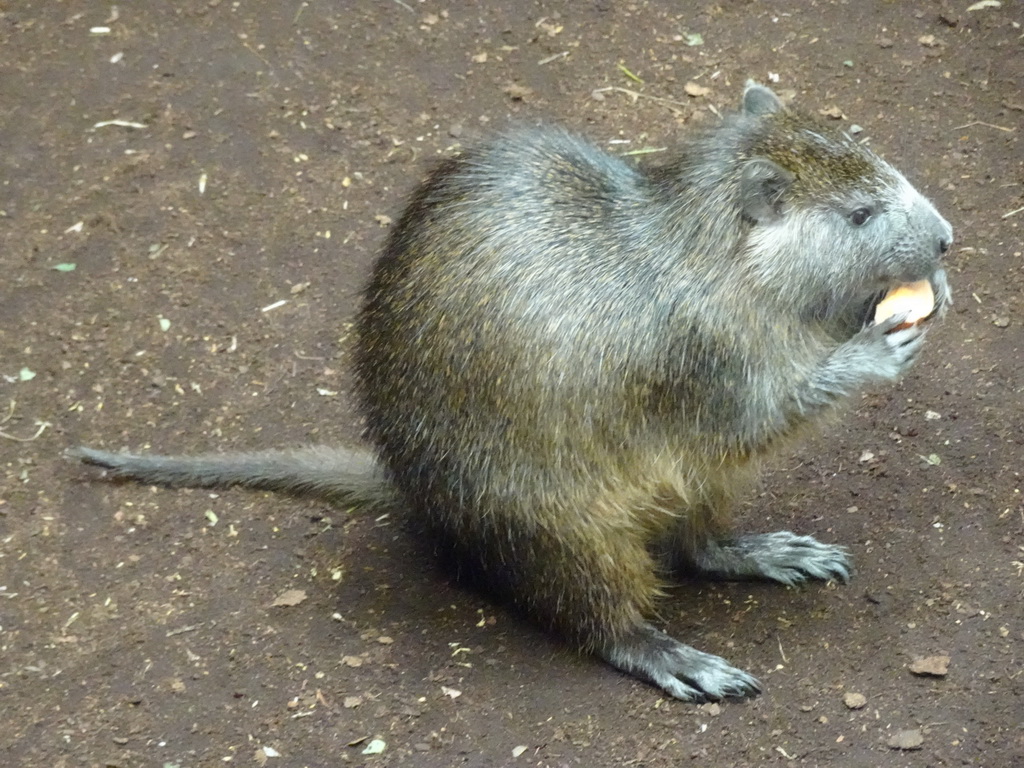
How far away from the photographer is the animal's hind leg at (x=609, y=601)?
362 cm

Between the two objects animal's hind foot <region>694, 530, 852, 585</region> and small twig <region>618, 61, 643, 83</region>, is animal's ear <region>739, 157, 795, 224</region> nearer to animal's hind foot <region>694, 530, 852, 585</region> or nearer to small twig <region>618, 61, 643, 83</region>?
animal's hind foot <region>694, 530, 852, 585</region>

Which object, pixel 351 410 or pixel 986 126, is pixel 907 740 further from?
pixel 986 126

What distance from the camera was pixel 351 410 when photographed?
181 inches

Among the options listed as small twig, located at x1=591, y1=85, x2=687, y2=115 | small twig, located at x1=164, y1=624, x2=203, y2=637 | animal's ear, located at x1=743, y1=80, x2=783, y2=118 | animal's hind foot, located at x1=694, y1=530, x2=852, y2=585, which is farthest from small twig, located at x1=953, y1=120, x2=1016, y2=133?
small twig, located at x1=164, y1=624, x2=203, y2=637

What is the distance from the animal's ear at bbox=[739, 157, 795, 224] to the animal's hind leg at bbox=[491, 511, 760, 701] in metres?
0.97

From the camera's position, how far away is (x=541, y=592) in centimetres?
370

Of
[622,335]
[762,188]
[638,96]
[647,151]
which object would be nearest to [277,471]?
[622,335]

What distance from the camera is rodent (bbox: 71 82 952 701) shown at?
11.2 feet

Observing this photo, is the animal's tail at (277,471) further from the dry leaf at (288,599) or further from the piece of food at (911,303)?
the piece of food at (911,303)

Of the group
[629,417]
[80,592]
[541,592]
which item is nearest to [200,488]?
[80,592]

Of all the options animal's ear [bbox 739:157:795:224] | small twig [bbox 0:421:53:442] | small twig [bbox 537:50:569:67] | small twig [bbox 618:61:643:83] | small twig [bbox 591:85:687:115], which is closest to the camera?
animal's ear [bbox 739:157:795:224]

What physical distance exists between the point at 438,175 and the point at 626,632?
148cm

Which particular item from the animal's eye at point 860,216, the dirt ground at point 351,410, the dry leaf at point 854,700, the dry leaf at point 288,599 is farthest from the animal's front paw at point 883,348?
the dry leaf at point 288,599

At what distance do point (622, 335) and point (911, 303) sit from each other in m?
0.81
